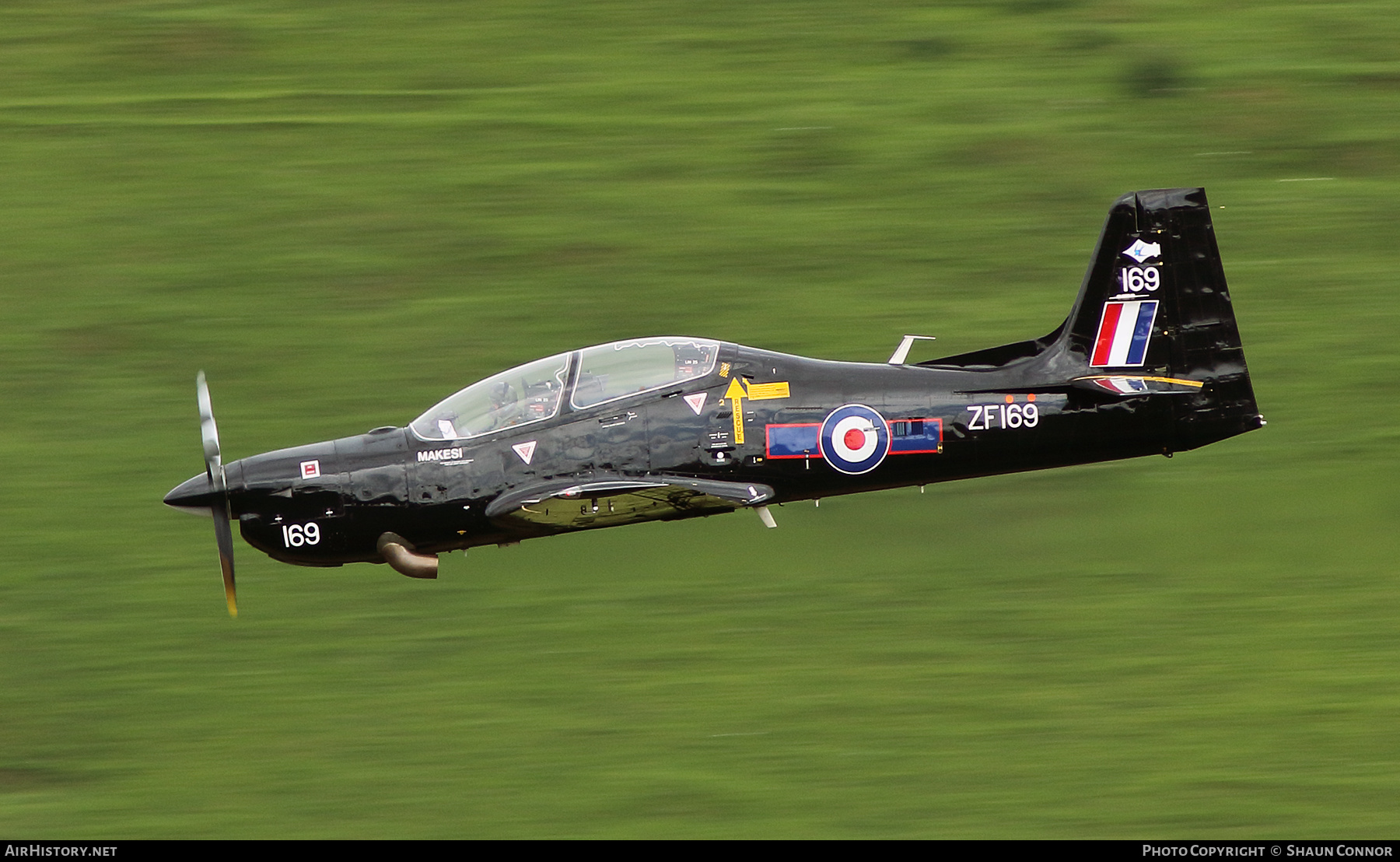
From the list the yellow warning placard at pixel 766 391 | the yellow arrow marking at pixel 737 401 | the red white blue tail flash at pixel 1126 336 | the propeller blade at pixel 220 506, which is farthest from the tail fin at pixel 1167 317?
the propeller blade at pixel 220 506

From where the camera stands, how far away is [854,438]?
52.1 feet

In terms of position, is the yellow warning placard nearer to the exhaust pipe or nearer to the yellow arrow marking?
the yellow arrow marking

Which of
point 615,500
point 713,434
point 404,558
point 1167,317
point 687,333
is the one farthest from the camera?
point 687,333

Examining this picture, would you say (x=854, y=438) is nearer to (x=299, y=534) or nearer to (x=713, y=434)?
(x=713, y=434)

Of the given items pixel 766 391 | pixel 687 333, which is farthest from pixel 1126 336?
pixel 687 333

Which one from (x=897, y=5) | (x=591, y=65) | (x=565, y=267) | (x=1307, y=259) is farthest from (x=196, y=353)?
(x=1307, y=259)

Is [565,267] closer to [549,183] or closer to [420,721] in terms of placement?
[549,183]

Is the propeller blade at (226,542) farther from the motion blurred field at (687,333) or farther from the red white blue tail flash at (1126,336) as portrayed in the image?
the red white blue tail flash at (1126,336)

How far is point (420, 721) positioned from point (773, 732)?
11.7 ft

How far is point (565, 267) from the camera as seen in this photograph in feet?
75.4

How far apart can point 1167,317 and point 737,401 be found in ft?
14.1

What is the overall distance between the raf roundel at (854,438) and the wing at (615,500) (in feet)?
2.30

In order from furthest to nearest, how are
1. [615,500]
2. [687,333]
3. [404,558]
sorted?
[687,333] < [404,558] < [615,500]

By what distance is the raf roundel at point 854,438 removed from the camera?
1586cm
